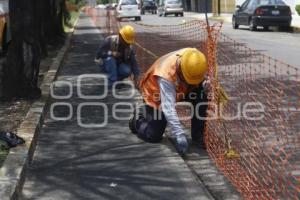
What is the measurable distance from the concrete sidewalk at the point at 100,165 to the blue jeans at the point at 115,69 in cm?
163

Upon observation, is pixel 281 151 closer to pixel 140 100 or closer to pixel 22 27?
pixel 140 100

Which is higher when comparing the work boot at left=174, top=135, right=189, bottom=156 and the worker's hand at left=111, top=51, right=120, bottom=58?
the worker's hand at left=111, top=51, right=120, bottom=58

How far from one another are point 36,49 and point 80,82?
2618mm

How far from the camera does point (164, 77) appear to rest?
6008 millimetres

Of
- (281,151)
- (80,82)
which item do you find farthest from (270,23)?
(281,151)

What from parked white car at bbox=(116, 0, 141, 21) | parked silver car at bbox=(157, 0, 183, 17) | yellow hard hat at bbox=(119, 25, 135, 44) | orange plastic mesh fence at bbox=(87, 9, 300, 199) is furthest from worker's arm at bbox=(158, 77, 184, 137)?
parked silver car at bbox=(157, 0, 183, 17)

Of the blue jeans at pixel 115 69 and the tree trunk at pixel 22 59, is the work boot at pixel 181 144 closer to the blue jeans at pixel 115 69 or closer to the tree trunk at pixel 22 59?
the tree trunk at pixel 22 59

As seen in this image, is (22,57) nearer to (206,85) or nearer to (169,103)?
(206,85)

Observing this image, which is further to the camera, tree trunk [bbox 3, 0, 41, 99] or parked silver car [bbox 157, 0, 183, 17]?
parked silver car [bbox 157, 0, 183, 17]

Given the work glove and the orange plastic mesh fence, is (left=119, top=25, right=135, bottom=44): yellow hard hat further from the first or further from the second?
the work glove

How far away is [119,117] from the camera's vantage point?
831 cm

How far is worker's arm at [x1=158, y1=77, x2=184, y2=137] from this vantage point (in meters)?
6.00

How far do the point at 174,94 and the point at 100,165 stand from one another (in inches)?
39.0

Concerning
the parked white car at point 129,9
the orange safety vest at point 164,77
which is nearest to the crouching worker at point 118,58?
the orange safety vest at point 164,77
